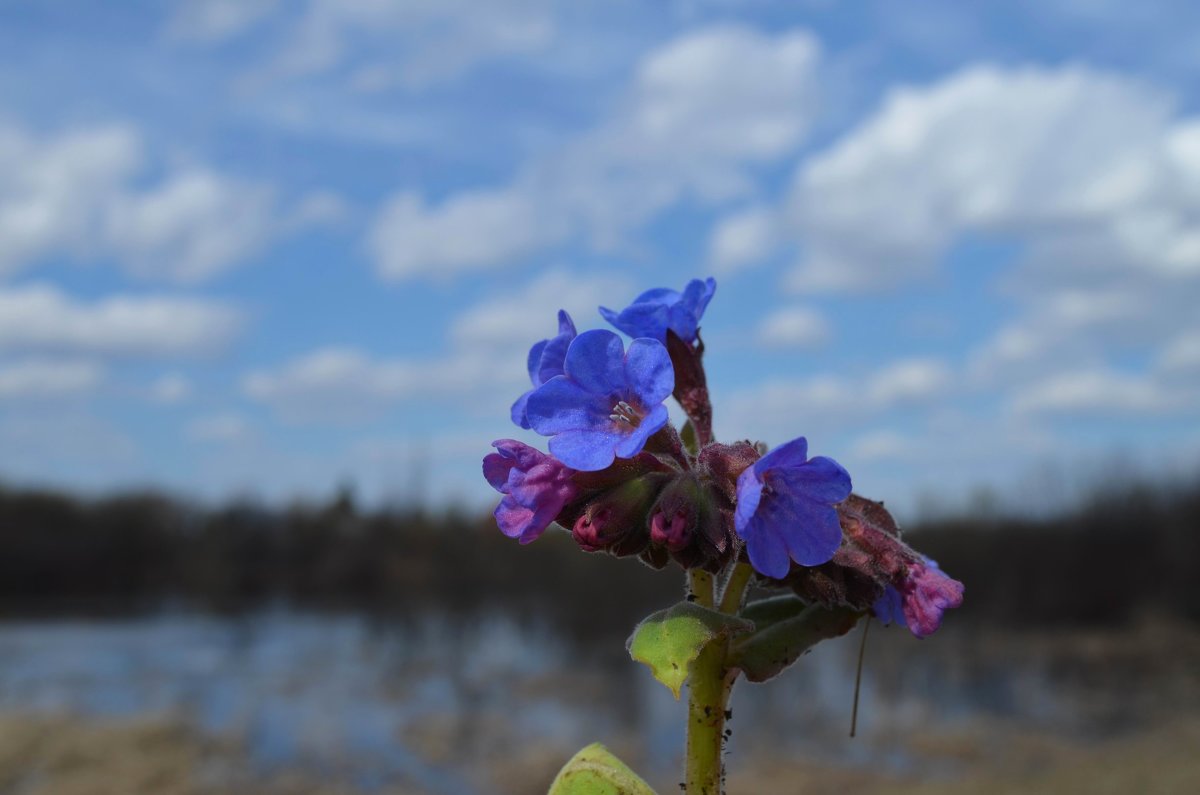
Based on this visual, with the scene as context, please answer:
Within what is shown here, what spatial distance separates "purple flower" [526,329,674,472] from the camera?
1501 millimetres

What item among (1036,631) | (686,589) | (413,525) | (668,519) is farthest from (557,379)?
(1036,631)

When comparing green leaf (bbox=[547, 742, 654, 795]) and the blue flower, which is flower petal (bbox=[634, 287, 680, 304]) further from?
green leaf (bbox=[547, 742, 654, 795])

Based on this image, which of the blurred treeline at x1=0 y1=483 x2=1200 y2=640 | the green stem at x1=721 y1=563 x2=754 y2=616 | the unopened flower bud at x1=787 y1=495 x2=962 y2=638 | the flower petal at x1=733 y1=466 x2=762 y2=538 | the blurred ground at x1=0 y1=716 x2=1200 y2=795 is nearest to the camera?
the flower petal at x1=733 y1=466 x2=762 y2=538

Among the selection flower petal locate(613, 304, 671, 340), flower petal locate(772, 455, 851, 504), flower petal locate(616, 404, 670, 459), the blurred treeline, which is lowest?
the blurred treeline

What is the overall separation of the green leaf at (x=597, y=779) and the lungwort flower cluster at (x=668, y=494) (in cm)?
34

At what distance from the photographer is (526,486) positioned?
1.56m

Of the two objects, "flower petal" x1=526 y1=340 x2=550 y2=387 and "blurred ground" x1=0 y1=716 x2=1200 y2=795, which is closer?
"flower petal" x1=526 y1=340 x2=550 y2=387

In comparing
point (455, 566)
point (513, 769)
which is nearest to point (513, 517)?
point (513, 769)

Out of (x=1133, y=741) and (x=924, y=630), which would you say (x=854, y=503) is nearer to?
(x=924, y=630)

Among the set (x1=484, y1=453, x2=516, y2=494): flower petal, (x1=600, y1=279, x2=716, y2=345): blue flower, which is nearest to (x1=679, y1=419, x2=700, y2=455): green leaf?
(x1=600, y1=279, x2=716, y2=345): blue flower

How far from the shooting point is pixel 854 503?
1.73m

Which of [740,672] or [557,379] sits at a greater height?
[557,379]

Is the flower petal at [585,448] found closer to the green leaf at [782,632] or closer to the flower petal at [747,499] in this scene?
the flower petal at [747,499]

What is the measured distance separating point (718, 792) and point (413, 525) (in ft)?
122
